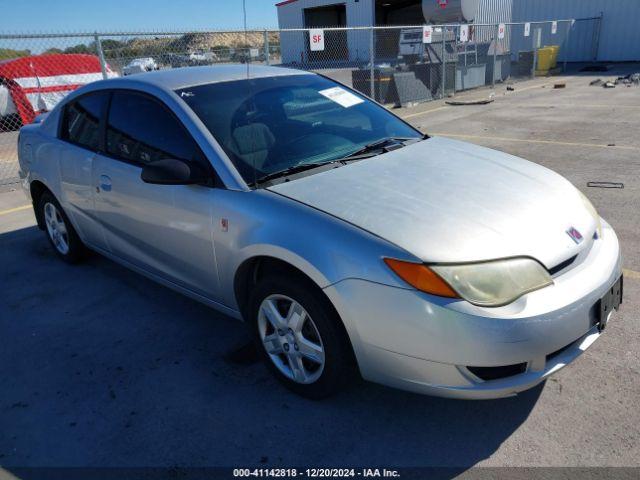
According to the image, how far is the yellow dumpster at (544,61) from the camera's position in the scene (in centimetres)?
2095

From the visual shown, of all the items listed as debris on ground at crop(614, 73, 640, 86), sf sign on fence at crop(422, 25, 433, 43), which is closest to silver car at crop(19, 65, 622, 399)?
sf sign on fence at crop(422, 25, 433, 43)

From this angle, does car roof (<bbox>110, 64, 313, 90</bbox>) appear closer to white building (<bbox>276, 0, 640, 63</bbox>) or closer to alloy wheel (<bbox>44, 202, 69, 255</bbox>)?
alloy wheel (<bbox>44, 202, 69, 255</bbox>)

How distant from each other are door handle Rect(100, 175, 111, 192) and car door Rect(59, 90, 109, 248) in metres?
0.15

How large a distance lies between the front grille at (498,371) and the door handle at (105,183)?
2693 mm

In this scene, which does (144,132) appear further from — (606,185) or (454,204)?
(606,185)

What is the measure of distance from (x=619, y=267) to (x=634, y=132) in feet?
26.3

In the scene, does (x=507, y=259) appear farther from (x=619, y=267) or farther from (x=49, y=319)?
(x=49, y=319)

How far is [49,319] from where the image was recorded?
3.76 metres

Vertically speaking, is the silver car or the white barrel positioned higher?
the white barrel

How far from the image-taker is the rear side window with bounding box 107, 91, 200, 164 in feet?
10.0

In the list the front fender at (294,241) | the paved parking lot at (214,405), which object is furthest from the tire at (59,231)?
the front fender at (294,241)

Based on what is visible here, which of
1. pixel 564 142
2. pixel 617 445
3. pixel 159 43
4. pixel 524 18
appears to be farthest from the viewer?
pixel 524 18

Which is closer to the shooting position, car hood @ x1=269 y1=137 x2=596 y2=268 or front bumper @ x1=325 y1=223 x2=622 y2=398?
front bumper @ x1=325 y1=223 x2=622 y2=398

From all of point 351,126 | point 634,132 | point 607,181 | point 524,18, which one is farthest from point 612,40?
point 351,126
